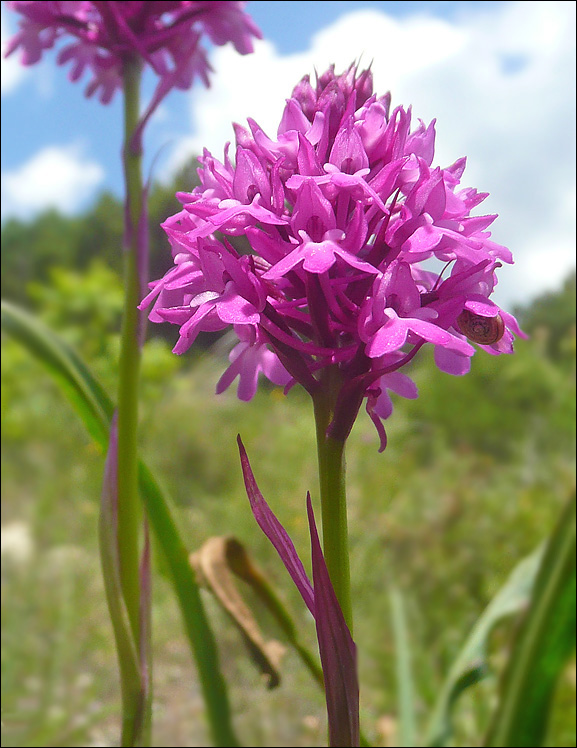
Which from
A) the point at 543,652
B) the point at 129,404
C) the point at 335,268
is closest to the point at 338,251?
the point at 335,268

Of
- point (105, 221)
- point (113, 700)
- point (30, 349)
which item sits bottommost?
point (113, 700)

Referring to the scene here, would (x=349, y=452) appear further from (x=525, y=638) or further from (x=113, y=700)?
(x=525, y=638)

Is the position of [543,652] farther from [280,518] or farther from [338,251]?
[280,518]

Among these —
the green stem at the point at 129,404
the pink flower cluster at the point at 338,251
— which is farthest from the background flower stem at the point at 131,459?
the pink flower cluster at the point at 338,251

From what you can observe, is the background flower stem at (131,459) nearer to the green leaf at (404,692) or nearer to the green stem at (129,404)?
the green stem at (129,404)

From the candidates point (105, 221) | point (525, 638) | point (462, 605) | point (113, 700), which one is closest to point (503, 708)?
point (525, 638)

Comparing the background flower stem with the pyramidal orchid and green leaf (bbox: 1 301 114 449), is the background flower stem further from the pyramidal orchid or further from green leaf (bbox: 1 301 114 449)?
the pyramidal orchid
